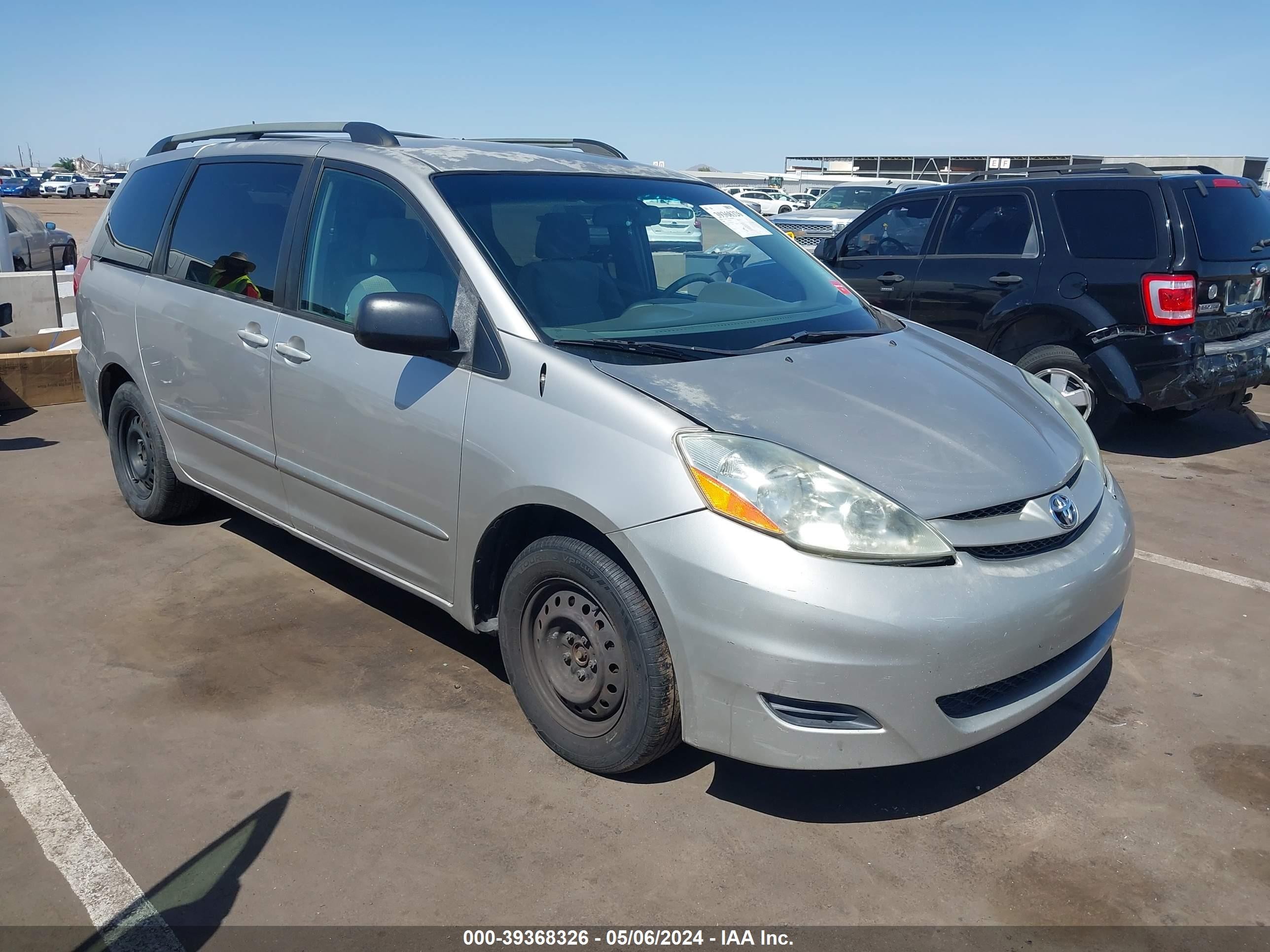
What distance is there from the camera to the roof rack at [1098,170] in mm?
6883

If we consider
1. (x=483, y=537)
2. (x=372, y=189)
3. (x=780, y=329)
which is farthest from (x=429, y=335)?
(x=780, y=329)

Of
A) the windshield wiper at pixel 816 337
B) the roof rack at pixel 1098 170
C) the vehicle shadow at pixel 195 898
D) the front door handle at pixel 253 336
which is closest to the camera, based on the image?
the vehicle shadow at pixel 195 898

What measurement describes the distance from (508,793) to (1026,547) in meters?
1.65

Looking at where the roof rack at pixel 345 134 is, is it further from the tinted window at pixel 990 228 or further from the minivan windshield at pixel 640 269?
the tinted window at pixel 990 228

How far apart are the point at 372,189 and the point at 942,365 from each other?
2.13m

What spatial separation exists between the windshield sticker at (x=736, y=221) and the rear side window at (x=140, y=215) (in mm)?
2476

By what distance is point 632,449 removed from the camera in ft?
9.09

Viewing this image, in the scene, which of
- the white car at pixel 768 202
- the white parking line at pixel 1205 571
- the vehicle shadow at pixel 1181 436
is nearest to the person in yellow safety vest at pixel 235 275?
the white parking line at pixel 1205 571

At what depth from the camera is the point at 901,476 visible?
2.76 m

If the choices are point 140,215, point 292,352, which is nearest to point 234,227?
point 292,352

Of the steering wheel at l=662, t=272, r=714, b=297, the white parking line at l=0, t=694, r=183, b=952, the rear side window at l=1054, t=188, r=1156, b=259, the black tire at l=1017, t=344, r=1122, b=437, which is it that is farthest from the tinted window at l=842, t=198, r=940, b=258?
the white parking line at l=0, t=694, r=183, b=952

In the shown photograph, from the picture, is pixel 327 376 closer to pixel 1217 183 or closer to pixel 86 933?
pixel 86 933

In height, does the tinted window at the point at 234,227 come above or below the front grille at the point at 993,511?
above

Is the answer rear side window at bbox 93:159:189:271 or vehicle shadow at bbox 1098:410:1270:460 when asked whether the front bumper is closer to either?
rear side window at bbox 93:159:189:271
